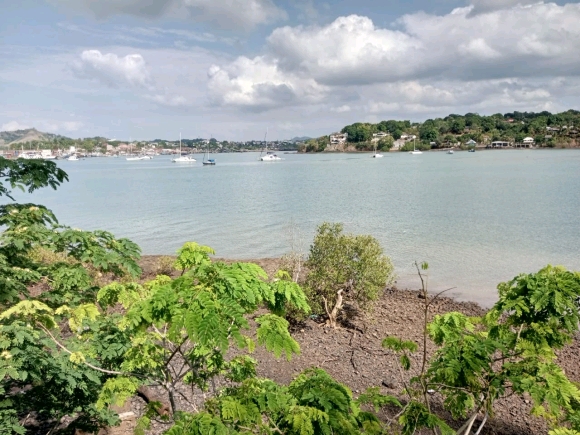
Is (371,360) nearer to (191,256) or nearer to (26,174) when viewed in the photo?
(191,256)

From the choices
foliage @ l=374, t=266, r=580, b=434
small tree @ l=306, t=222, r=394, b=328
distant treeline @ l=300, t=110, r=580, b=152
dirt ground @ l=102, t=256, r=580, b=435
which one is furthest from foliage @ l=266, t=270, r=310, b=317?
distant treeline @ l=300, t=110, r=580, b=152

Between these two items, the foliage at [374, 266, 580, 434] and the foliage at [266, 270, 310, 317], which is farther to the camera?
the foliage at [374, 266, 580, 434]

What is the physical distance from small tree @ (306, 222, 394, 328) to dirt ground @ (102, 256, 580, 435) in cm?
64

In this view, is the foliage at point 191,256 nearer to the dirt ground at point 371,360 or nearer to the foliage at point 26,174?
the foliage at point 26,174

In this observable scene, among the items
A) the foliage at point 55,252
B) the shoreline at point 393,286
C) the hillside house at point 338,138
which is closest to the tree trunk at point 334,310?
the shoreline at point 393,286

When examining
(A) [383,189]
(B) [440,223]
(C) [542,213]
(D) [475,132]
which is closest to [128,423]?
(B) [440,223]

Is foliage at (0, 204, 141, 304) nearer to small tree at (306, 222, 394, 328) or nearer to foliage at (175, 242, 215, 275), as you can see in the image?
foliage at (175, 242, 215, 275)

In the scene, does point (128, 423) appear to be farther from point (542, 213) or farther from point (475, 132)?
point (475, 132)

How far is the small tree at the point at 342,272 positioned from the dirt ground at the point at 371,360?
64 cm

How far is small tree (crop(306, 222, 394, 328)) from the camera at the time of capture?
10984 mm

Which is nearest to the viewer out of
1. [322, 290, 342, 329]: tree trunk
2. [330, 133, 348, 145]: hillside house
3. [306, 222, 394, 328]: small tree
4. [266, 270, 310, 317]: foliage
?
[266, 270, 310, 317]: foliage

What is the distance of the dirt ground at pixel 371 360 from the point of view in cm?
713

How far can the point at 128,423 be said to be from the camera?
671 cm

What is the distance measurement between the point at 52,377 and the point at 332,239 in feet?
25.6
